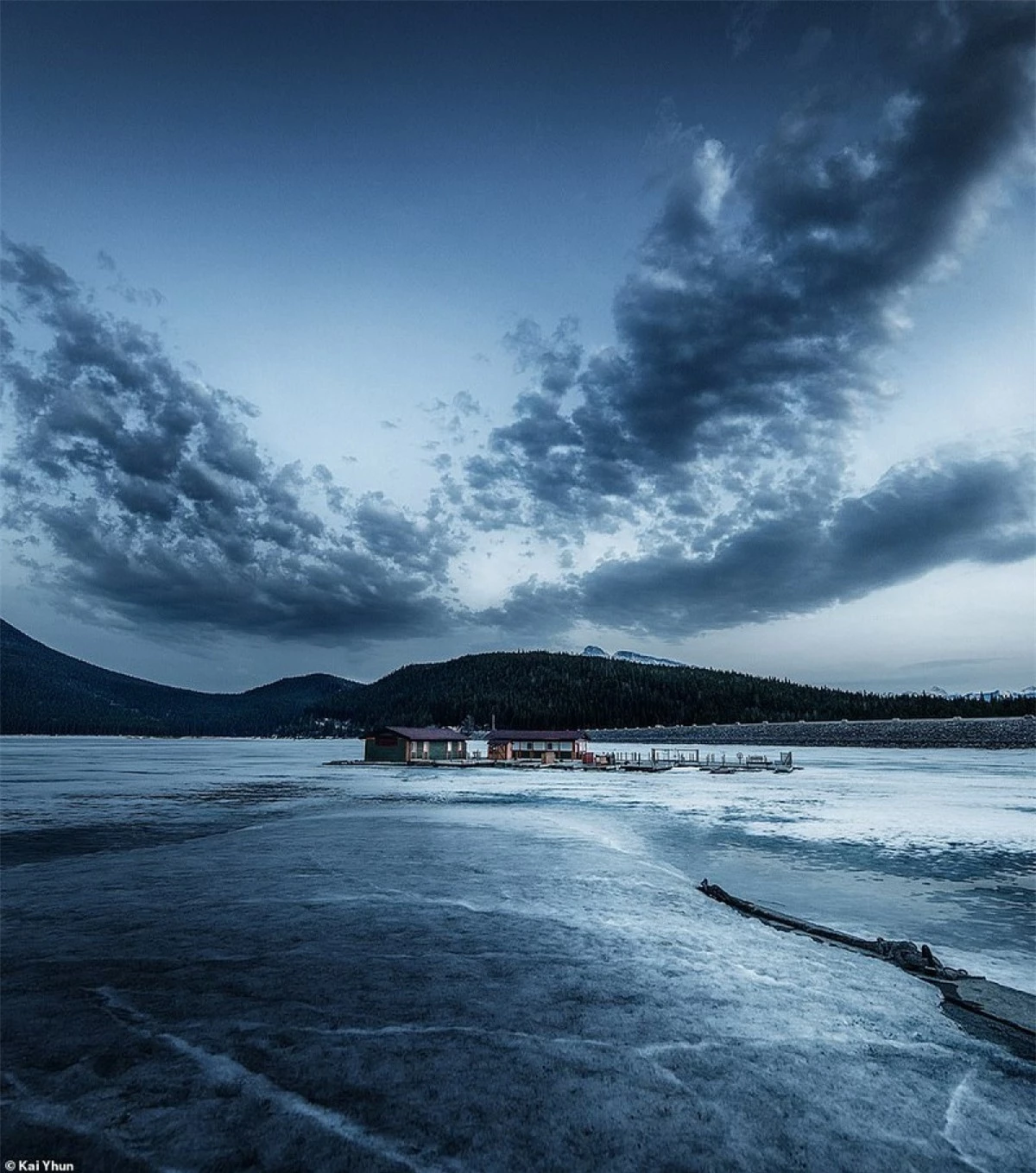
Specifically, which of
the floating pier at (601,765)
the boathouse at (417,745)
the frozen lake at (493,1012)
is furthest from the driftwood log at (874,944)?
the boathouse at (417,745)

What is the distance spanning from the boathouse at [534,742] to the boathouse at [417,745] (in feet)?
23.0

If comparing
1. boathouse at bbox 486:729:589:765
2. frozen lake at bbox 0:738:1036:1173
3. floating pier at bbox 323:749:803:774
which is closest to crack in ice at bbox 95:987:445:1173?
frozen lake at bbox 0:738:1036:1173

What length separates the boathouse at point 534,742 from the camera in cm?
9744

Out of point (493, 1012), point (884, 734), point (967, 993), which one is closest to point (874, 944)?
point (967, 993)

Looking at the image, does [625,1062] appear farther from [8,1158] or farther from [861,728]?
[861,728]

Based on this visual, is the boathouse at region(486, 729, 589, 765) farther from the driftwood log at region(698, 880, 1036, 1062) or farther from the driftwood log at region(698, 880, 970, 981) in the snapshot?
the driftwood log at region(698, 880, 1036, 1062)

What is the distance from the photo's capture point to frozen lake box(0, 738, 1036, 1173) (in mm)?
6715

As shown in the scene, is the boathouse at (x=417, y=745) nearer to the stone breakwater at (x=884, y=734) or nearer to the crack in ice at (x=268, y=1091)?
the crack in ice at (x=268, y=1091)

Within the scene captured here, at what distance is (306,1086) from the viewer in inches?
294

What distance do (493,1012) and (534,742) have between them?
308ft

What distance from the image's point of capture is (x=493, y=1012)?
969 cm

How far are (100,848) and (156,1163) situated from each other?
21886mm

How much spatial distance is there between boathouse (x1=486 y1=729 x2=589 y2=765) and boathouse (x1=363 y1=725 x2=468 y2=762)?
23.0ft

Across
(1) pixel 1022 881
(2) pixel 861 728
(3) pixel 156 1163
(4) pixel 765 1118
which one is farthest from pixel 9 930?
(2) pixel 861 728
